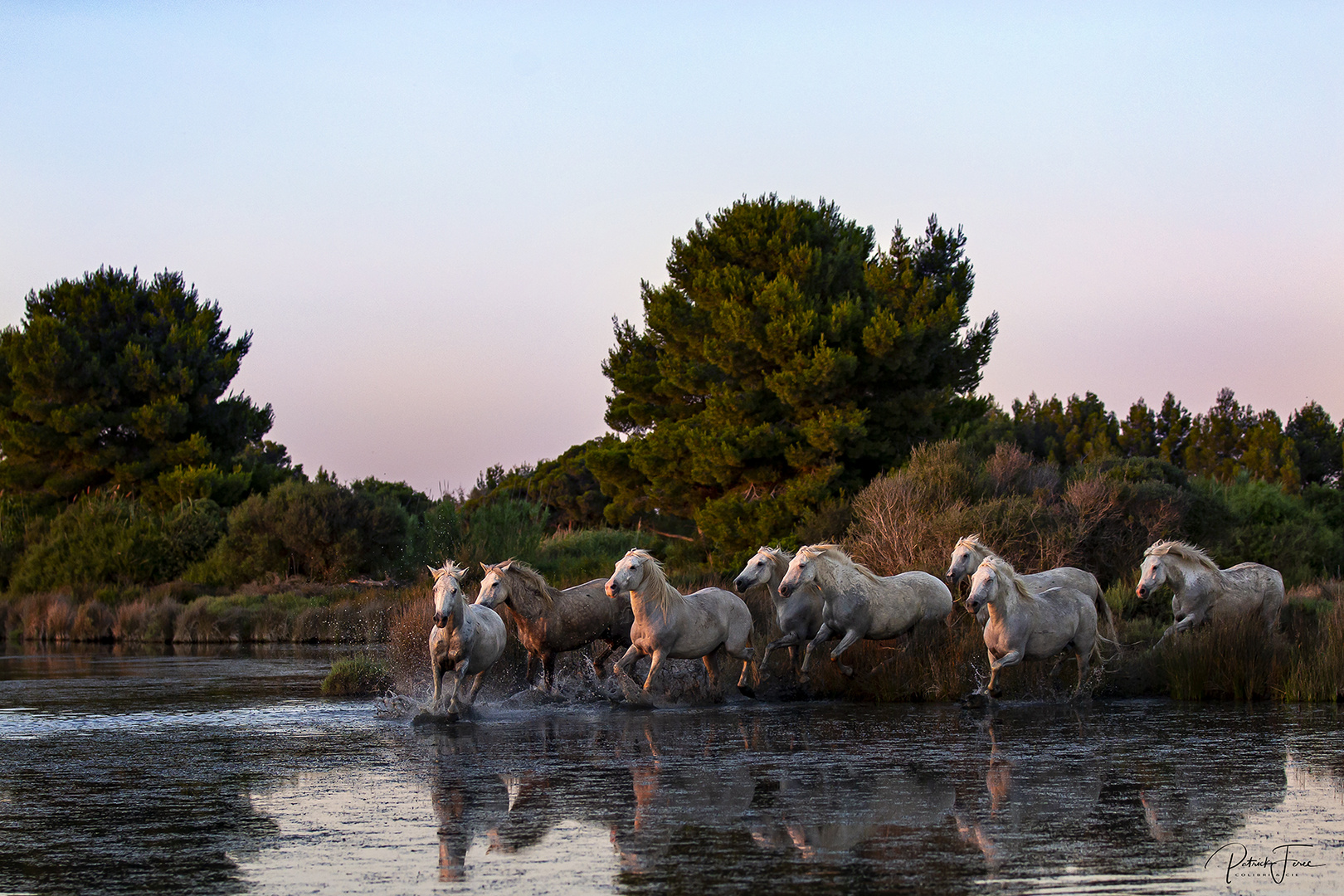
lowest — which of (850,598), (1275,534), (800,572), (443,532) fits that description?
(850,598)

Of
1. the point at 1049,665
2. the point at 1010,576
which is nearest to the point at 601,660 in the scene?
the point at 1010,576

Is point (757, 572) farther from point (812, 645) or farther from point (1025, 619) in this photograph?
point (1025, 619)

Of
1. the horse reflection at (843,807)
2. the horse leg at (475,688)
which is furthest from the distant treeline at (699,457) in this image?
the horse reflection at (843,807)

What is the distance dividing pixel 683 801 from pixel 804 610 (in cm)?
695

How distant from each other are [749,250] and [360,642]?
14417 mm

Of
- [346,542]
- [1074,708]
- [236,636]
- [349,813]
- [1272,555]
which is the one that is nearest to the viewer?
[349,813]

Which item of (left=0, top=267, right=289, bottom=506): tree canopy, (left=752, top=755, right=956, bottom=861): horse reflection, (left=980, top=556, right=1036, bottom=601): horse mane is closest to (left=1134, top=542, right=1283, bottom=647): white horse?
(left=980, top=556, right=1036, bottom=601): horse mane

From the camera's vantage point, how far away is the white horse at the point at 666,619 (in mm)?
13234

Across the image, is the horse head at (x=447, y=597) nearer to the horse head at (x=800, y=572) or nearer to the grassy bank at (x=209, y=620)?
the horse head at (x=800, y=572)

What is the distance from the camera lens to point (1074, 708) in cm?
1290

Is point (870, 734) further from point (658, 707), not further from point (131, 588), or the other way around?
point (131, 588)

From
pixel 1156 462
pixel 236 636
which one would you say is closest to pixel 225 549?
pixel 236 636

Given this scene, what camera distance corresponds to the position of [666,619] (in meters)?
13.3

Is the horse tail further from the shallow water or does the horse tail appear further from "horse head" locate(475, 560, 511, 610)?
"horse head" locate(475, 560, 511, 610)
